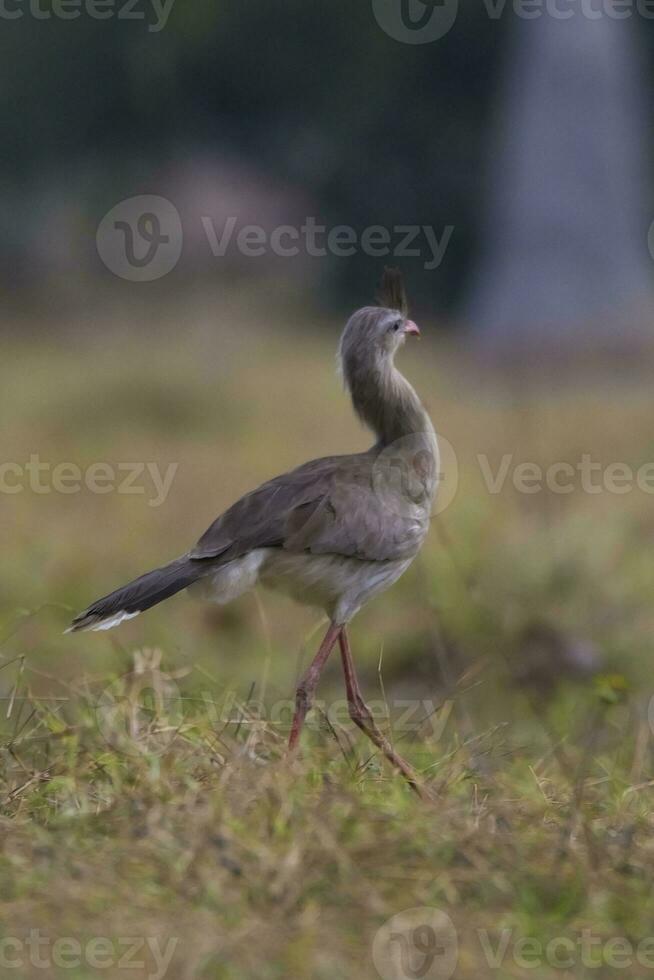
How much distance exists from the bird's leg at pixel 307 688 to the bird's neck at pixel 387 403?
1.78 feet

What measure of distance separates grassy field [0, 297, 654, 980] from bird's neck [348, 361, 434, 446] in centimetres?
27

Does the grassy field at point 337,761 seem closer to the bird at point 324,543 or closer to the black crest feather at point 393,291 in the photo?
the bird at point 324,543

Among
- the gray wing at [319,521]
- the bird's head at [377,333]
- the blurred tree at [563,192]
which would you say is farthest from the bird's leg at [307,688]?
the blurred tree at [563,192]

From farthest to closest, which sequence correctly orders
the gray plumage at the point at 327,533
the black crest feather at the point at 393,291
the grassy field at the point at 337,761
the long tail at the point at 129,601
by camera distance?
the black crest feather at the point at 393,291, the gray plumage at the point at 327,533, the long tail at the point at 129,601, the grassy field at the point at 337,761

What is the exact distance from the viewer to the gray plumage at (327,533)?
12.1 feet

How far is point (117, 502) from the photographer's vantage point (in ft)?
27.4

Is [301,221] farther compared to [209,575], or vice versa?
[301,221]

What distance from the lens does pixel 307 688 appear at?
3.72 meters

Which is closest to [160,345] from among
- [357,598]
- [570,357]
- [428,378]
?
[428,378]

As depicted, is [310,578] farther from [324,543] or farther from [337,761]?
[337,761]

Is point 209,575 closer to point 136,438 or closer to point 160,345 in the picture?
point 136,438

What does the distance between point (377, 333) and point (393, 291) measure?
0.16m

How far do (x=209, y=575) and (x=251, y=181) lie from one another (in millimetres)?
10288

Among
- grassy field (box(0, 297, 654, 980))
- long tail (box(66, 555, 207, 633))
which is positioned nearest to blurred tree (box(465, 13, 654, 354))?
grassy field (box(0, 297, 654, 980))
